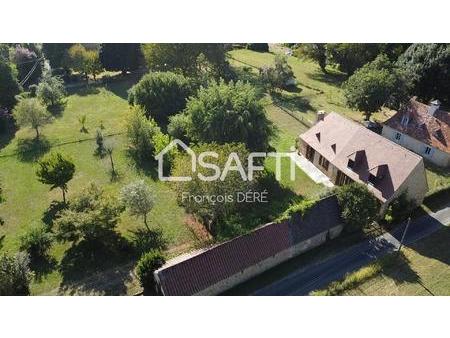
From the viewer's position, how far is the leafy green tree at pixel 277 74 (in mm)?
63375

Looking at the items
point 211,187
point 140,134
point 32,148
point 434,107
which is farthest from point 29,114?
point 434,107

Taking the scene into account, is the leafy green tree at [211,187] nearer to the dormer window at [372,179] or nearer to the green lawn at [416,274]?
the green lawn at [416,274]

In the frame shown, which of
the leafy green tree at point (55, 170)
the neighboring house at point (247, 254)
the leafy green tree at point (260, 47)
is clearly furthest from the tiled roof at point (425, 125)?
the leafy green tree at point (260, 47)

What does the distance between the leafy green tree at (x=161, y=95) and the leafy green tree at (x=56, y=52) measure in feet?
89.7

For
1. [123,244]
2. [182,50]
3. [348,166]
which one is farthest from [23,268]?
[182,50]

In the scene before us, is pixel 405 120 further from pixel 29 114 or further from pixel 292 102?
pixel 29 114

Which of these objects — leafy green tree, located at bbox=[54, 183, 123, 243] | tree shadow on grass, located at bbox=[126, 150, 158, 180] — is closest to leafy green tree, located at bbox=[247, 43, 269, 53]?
tree shadow on grass, located at bbox=[126, 150, 158, 180]

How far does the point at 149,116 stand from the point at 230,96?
15593 millimetres

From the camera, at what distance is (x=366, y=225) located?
1304 inches

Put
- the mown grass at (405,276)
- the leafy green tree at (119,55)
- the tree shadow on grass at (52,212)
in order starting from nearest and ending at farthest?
the mown grass at (405,276)
the tree shadow on grass at (52,212)
the leafy green tree at (119,55)

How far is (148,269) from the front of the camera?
27.7 metres

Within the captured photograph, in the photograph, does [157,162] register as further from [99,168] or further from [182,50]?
[182,50]

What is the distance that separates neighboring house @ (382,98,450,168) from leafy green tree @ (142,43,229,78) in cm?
3097

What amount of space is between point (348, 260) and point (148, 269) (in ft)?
52.5
